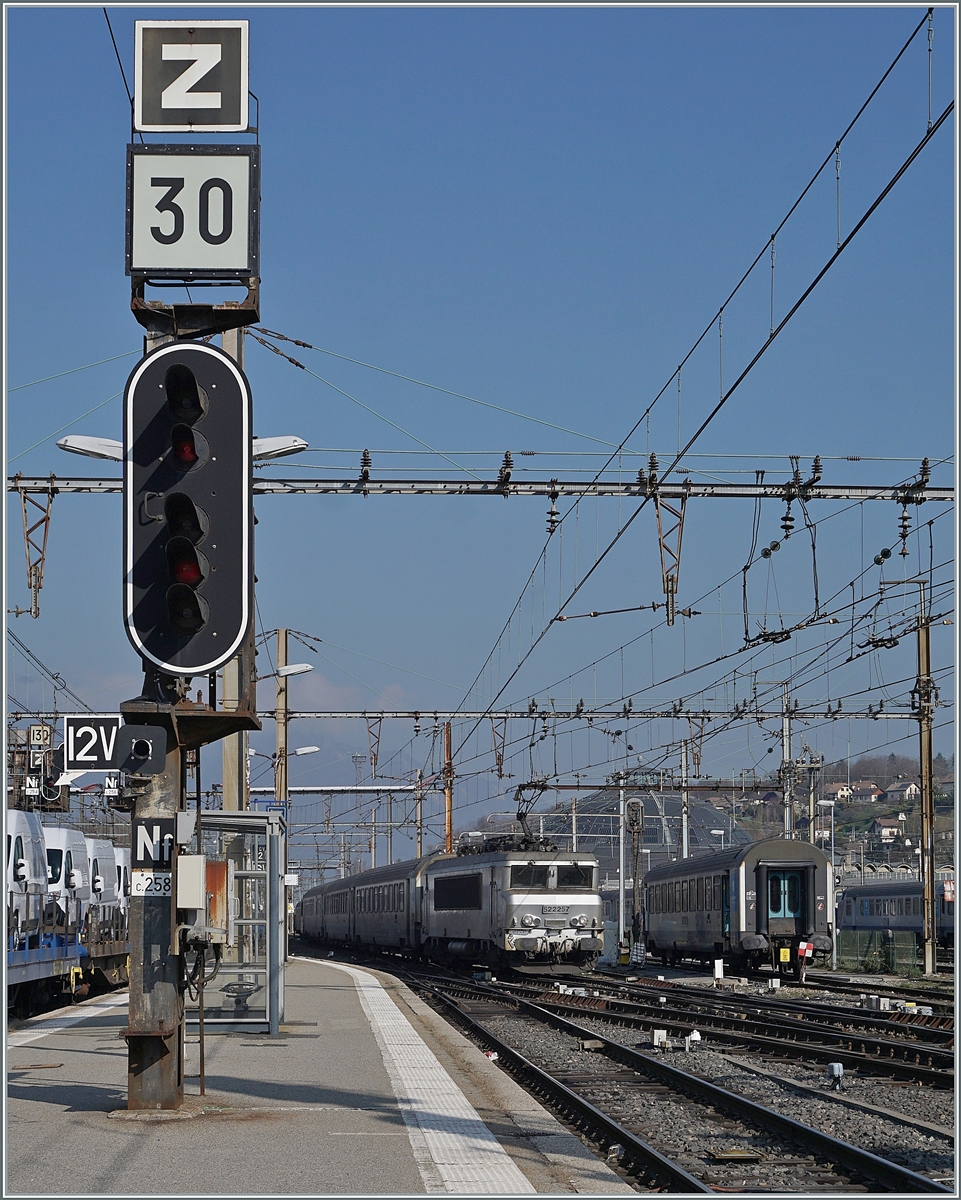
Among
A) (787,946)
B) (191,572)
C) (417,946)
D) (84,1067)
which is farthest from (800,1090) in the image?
(417,946)

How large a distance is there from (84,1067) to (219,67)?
29.6 ft

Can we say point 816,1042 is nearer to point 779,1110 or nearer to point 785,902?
point 779,1110

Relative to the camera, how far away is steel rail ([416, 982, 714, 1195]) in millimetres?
9203

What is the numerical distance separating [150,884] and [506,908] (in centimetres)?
2576

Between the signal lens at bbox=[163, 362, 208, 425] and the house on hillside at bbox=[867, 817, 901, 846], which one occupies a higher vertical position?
the signal lens at bbox=[163, 362, 208, 425]

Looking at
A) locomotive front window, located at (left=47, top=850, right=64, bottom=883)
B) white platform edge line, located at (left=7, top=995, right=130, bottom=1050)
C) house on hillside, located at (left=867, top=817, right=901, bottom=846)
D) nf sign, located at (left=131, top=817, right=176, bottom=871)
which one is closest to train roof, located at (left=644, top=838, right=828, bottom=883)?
white platform edge line, located at (left=7, top=995, right=130, bottom=1050)

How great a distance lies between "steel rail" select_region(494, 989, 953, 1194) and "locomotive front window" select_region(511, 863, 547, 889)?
18.2 meters

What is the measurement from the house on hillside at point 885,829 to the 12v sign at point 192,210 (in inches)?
4670

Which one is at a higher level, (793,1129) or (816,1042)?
(793,1129)

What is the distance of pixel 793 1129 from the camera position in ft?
36.1

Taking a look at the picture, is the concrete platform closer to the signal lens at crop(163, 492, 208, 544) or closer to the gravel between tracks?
the gravel between tracks

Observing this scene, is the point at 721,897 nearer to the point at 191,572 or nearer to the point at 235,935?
the point at 235,935

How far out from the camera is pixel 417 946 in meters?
45.7

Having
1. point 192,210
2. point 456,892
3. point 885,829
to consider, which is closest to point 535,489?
point 192,210
